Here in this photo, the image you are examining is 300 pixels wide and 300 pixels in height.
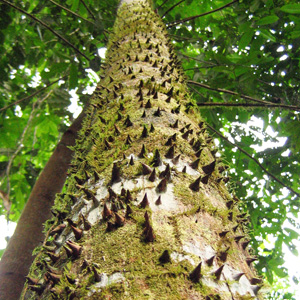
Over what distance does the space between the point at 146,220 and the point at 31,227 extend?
1.95m

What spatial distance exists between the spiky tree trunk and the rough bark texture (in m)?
0.89

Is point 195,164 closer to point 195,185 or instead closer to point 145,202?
point 195,185

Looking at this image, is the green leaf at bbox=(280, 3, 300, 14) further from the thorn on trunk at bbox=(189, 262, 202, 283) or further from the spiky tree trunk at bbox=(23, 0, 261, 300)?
the thorn on trunk at bbox=(189, 262, 202, 283)

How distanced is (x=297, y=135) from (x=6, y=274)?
3183 mm

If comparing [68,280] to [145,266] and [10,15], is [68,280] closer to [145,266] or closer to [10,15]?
[145,266]

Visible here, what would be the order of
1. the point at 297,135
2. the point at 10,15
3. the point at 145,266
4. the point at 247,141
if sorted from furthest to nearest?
the point at 247,141 → the point at 10,15 → the point at 297,135 → the point at 145,266

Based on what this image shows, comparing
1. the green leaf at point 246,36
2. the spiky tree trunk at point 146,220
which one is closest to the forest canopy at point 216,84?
the green leaf at point 246,36

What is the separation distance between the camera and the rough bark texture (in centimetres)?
205

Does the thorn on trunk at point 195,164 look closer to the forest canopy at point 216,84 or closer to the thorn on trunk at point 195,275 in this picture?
the thorn on trunk at point 195,275

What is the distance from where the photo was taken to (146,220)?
84cm

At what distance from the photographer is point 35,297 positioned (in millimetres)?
938

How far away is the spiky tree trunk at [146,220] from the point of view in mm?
746

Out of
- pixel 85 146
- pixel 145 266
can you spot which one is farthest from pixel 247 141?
pixel 145 266

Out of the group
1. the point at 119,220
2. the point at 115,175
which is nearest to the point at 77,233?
the point at 119,220
